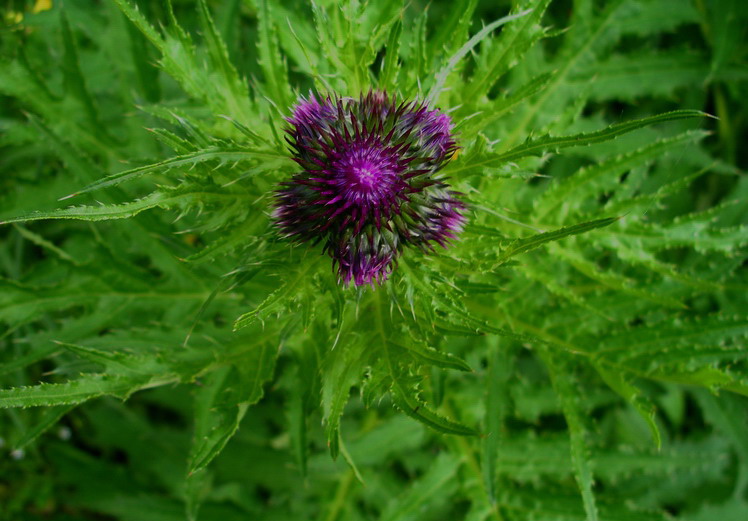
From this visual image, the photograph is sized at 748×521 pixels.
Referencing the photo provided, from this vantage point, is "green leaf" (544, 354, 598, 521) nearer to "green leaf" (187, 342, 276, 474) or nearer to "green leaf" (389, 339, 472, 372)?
"green leaf" (389, 339, 472, 372)

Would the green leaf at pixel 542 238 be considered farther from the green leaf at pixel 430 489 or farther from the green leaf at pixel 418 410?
the green leaf at pixel 430 489

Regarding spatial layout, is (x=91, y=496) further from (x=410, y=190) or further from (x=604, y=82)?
(x=604, y=82)

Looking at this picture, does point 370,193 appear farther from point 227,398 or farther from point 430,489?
point 430,489

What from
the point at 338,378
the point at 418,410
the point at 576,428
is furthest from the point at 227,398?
the point at 576,428

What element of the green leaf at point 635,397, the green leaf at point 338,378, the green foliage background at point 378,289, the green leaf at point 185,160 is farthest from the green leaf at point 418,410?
the green leaf at point 185,160

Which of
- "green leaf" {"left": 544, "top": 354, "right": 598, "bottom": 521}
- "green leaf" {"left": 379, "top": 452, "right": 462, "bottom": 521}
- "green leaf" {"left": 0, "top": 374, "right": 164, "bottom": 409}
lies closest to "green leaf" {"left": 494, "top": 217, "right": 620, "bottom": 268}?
"green leaf" {"left": 544, "top": 354, "right": 598, "bottom": 521}
